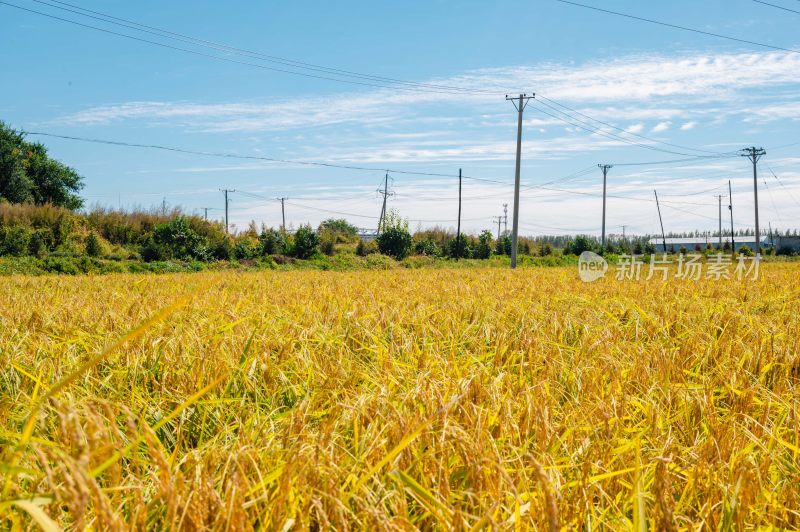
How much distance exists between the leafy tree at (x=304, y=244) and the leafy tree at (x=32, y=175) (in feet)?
58.8

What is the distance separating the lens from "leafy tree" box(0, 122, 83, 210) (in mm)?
38250

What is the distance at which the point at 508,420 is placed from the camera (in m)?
1.94

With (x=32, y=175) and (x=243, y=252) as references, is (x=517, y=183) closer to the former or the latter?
(x=243, y=252)

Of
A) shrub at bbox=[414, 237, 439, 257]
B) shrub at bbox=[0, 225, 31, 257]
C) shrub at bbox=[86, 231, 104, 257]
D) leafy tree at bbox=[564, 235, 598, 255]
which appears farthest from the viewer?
leafy tree at bbox=[564, 235, 598, 255]

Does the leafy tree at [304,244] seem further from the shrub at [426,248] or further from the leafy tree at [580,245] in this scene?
the leafy tree at [580,245]

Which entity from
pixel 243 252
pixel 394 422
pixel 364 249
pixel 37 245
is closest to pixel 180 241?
pixel 243 252

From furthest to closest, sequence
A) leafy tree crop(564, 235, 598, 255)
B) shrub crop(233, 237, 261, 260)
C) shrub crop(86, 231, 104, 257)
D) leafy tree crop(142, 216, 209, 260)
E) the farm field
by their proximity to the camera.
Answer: leafy tree crop(564, 235, 598, 255) < shrub crop(233, 237, 261, 260) < leafy tree crop(142, 216, 209, 260) < shrub crop(86, 231, 104, 257) < the farm field

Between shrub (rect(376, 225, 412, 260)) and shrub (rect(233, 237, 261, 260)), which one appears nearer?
shrub (rect(233, 237, 261, 260))

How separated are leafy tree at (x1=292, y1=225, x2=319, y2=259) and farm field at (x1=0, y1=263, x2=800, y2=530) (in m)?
26.0

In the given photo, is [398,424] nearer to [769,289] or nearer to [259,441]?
[259,441]

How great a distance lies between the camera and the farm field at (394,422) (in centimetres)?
132

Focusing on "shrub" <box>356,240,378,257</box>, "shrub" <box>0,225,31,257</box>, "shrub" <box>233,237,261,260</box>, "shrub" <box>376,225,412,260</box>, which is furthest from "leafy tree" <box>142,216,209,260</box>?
"shrub" <box>376,225,412,260</box>

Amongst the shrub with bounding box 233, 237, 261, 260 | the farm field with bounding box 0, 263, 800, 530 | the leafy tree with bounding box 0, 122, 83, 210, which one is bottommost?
the farm field with bounding box 0, 263, 800, 530

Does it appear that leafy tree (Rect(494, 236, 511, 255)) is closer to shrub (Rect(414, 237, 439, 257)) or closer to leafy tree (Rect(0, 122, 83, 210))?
shrub (Rect(414, 237, 439, 257))
